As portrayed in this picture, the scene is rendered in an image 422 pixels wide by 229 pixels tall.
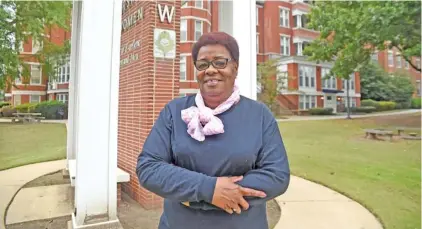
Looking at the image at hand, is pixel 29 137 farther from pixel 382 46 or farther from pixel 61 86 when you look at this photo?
pixel 382 46

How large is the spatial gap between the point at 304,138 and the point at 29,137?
6744 millimetres

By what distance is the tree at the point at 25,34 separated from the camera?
2607 millimetres

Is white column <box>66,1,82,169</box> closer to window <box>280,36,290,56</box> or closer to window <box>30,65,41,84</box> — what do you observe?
Result: window <box>30,65,41,84</box>

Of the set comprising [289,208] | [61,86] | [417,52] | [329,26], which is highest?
[329,26]

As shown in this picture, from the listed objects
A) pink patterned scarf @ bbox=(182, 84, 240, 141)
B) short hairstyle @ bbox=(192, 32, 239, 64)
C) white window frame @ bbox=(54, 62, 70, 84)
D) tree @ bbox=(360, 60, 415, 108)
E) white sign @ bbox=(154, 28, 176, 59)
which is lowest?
pink patterned scarf @ bbox=(182, 84, 240, 141)

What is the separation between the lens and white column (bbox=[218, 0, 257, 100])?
2.83 meters

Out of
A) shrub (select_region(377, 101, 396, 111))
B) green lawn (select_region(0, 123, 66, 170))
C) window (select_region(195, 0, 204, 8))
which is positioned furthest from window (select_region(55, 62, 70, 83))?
shrub (select_region(377, 101, 396, 111))

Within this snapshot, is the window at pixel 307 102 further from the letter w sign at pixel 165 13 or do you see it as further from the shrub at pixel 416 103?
the letter w sign at pixel 165 13

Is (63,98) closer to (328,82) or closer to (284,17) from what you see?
(328,82)

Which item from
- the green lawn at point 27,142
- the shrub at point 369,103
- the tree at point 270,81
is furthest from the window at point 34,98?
the shrub at point 369,103

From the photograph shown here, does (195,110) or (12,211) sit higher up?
(195,110)

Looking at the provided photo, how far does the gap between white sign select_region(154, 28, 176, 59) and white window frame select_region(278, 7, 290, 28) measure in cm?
1683

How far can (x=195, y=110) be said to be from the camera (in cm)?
101

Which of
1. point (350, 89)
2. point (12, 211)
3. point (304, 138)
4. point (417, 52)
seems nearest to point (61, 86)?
point (12, 211)
